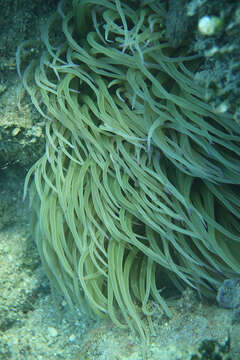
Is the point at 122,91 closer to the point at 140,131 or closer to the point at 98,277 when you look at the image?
Result: the point at 140,131

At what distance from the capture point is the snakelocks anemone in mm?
1779

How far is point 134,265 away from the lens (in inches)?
83.2

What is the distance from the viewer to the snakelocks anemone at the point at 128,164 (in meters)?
1.78

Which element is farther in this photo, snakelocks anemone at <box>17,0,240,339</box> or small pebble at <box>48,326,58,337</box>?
small pebble at <box>48,326,58,337</box>

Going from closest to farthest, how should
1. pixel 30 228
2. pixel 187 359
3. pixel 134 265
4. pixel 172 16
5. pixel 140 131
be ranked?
pixel 187 359 → pixel 172 16 → pixel 140 131 → pixel 134 265 → pixel 30 228

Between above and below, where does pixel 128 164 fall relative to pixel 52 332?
A: above

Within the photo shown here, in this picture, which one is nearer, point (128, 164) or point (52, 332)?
point (128, 164)

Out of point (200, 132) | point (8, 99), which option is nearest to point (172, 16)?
point (200, 132)

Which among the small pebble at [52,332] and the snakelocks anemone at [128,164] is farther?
the small pebble at [52,332]

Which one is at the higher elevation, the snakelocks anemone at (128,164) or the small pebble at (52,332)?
the snakelocks anemone at (128,164)


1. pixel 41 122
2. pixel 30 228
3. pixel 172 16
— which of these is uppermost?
pixel 172 16

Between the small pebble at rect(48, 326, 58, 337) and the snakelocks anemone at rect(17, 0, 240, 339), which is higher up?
the snakelocks anemone at rect(17, 0, 240, 339)

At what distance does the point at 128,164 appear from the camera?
1906 millimetres

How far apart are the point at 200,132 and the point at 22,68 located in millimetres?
1250
